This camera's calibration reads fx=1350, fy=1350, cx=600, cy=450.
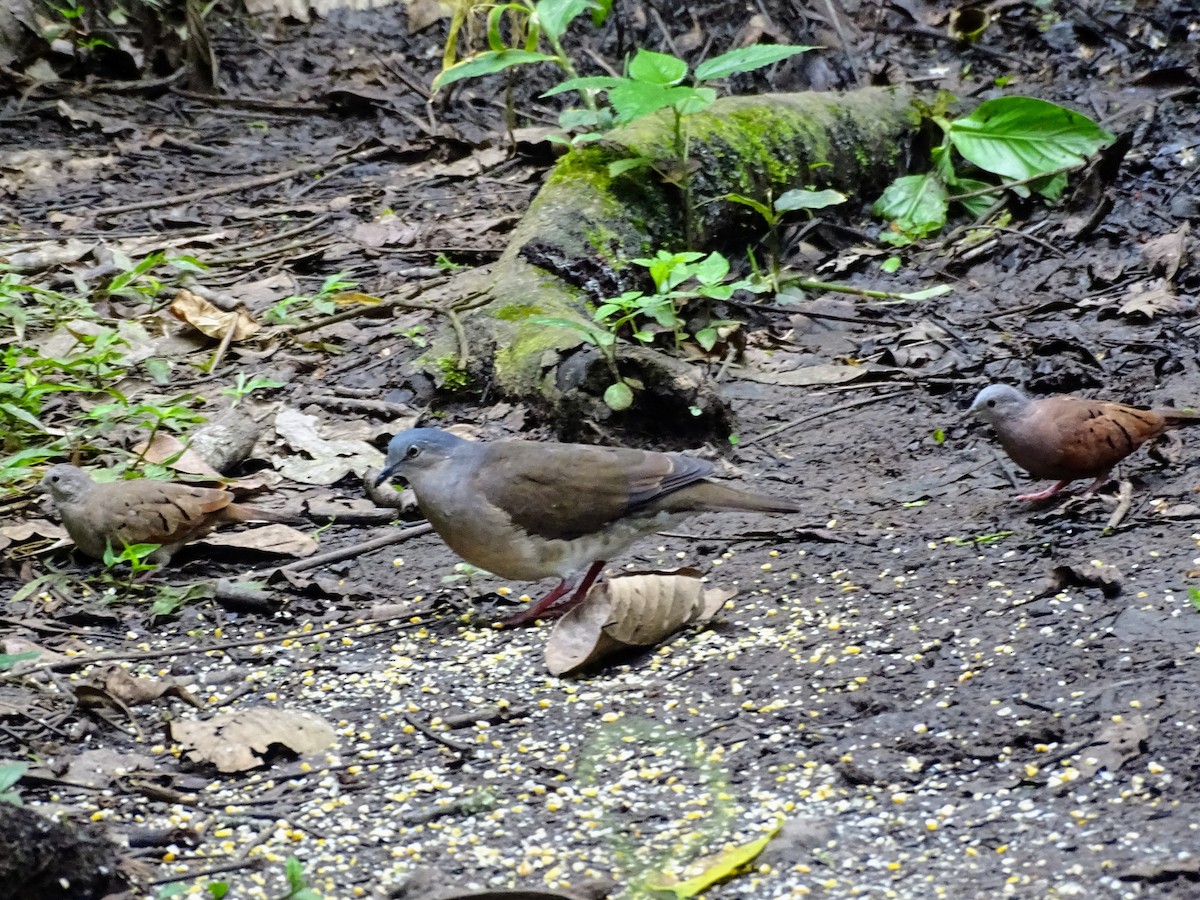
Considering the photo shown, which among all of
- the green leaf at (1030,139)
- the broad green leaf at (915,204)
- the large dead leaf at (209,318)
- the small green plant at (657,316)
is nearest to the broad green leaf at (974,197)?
the broad green leaf at (915,204)

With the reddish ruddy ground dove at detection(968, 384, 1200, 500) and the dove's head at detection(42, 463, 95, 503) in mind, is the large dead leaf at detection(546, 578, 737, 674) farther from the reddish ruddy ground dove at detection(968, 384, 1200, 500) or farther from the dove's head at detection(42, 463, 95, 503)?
the dove's head at detection(42, 463, 95, 503)

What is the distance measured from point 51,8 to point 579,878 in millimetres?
10157

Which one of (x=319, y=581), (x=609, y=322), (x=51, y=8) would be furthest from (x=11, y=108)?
(x=319, y=581)

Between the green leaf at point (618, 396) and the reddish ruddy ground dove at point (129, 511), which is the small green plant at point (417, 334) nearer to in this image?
the green leaf at point (618, 396)

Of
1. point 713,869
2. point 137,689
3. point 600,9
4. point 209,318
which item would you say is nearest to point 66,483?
point 137,689

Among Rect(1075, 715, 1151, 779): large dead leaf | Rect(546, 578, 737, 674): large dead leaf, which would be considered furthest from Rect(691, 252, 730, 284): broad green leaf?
Rect(1075, 715, 1151, 779): large dead leaf

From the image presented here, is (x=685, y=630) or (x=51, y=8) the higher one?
(x=51, y=8)

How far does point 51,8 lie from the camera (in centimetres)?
1092

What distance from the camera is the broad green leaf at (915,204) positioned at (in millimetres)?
8742

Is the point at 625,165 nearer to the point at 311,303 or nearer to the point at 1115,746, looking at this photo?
the point at 311,303

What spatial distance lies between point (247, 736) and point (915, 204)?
21.4ft

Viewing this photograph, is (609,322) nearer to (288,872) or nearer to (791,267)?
(791,267)

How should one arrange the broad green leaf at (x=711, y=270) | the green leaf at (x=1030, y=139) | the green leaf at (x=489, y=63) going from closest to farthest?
1. the broad green leaf at (x=711, y=270)
2. the green leaf at (x=489, y=63)
3. the green leaf at (x=1030, y=139)

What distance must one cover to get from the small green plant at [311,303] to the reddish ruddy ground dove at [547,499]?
2.62m
